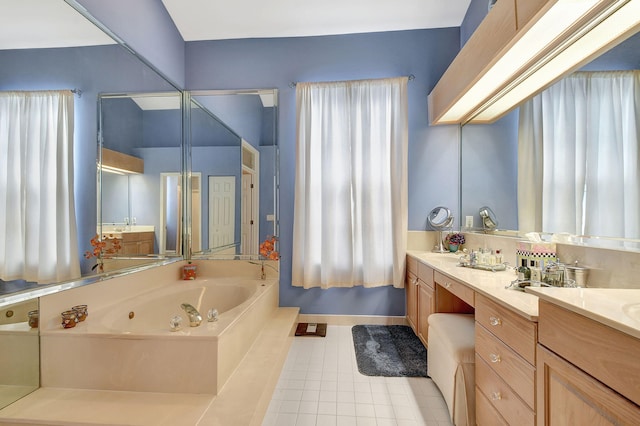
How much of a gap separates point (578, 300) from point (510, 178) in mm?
1416

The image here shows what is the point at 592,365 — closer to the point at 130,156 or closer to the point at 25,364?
the point at 25,364

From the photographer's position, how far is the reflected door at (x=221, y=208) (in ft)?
9.21

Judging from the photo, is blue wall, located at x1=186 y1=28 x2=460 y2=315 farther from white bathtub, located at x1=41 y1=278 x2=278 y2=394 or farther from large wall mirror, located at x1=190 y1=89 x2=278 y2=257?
white bathtub, located at x1=41 y1=278 x2=278 y2=394

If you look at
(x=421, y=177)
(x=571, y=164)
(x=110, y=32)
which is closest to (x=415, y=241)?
(x=421, y=177)

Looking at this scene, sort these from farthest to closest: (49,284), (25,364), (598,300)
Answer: (49,284) → (25,364) → (598,300)

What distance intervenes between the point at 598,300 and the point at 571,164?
2.88 feet

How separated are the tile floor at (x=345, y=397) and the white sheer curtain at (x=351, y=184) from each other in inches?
30.8

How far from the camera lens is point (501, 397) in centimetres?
111

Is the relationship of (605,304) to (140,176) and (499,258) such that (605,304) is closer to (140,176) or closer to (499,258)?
(499,258)

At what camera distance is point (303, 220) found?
2.67 metres

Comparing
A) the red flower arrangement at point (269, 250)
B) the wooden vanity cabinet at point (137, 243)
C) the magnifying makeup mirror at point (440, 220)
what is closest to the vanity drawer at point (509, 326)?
the magnifying makeup mirror at point (440, 220)

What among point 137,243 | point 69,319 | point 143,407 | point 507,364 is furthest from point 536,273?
point 137,243

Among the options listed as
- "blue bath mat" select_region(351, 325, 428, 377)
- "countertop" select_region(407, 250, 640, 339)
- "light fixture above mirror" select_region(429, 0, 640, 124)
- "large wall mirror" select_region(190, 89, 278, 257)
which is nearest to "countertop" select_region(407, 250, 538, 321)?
"countertop" select_region(407, 250, 640, 339)

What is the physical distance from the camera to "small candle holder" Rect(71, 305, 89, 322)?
1.49m
